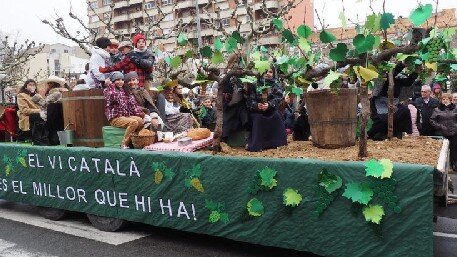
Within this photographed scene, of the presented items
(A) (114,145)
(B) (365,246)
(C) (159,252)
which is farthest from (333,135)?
(A) (114,145)

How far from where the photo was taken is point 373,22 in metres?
4.38

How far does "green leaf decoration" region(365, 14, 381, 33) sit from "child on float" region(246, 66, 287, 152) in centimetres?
151

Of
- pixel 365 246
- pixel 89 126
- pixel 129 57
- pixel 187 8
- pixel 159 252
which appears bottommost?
pixel 159 252

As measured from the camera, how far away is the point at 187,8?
180 ft

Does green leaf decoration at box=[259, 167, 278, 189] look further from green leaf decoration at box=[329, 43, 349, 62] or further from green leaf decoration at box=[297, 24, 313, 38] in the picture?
→ green leaf decoration at box=[297, 24, 313, 38]

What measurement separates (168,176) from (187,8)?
52265 mm

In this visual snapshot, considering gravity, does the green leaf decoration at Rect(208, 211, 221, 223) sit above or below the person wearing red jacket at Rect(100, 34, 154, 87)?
below

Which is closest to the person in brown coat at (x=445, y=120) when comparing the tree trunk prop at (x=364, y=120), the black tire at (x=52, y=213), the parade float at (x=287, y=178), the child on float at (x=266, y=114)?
the parade float at (x=287, y=178)

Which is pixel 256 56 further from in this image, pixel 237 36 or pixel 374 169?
pixel 374 169

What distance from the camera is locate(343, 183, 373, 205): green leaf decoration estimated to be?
3.61 m

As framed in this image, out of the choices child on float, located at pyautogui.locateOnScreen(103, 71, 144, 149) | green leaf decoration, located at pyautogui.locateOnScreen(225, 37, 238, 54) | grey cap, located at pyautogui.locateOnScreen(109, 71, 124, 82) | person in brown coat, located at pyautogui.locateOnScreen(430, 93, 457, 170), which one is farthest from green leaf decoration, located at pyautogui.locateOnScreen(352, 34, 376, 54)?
person in brown coat, located at pyautogui.locateOnScreen(430, 93, 457, 170)

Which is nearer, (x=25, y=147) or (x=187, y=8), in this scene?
(x=25, y=147)

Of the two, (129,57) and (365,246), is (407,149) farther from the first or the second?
(129,57)

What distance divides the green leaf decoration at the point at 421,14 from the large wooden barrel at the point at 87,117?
4158mm
